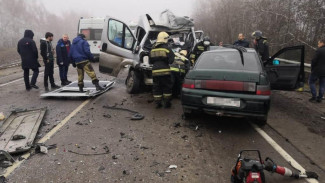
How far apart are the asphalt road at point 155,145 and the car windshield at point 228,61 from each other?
1.14m

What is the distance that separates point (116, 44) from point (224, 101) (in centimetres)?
465

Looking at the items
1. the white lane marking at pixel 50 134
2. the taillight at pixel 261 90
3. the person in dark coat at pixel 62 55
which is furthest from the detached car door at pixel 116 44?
the taillight at pixel 261 90

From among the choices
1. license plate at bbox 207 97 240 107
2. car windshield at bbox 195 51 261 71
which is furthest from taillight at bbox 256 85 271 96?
car windshield at bbox 195 51 261 71

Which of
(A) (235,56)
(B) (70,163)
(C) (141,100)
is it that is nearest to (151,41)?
(C) (141,100)

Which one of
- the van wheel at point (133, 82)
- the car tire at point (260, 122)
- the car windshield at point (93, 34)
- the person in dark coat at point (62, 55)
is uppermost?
the car windshield at point (93, 34)

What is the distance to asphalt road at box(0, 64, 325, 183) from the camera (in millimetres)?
3260

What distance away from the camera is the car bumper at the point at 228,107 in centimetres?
431

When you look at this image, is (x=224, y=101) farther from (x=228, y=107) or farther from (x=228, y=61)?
(x=228, y=61)

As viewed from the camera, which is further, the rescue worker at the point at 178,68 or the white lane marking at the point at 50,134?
the rescue worker at the point at 178,68

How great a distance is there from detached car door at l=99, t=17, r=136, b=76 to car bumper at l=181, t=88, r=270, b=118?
142 inches

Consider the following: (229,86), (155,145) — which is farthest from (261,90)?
(155,145)

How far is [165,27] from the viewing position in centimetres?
804

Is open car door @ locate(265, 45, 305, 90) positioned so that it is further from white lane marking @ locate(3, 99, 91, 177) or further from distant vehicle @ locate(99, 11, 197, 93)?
white lane marking @ locate(3, 99, 91, 177)

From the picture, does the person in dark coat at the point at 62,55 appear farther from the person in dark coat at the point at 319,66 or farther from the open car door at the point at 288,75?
the person in dark coat at the point at 319,66
